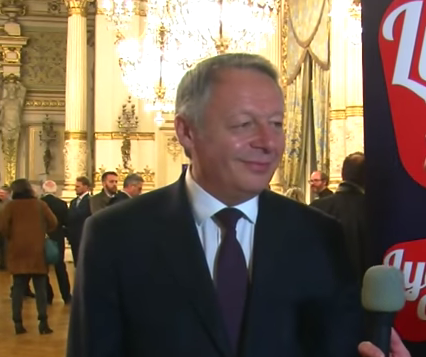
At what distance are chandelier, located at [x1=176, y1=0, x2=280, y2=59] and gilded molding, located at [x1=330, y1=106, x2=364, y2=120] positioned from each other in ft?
7.56

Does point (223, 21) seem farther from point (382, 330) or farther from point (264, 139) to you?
point (382, 330)

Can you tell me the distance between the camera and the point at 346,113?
9.88 meters

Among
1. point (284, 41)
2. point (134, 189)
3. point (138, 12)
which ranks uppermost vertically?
point (138, 12)

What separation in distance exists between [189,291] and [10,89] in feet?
54.2

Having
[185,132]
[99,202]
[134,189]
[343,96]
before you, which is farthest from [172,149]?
[185,132]

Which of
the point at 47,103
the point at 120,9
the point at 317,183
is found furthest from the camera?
the point at 47,103

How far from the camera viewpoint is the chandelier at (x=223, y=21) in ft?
23.7

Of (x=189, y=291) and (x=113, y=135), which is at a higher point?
(x=113, y=135)

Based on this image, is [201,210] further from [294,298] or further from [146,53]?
[146,53]

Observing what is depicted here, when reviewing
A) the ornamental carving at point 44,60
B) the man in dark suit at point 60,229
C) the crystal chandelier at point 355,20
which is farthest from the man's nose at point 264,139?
the ornamental carving at point 44,60

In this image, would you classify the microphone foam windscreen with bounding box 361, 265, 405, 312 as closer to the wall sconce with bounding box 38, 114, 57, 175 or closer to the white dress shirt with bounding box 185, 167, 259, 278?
the white dress shirt with bounding box 185, 167, 259, 278

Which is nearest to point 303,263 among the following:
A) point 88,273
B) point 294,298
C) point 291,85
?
point 294,298

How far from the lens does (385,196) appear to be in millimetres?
1797

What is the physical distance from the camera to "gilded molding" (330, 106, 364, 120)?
31.7ft
